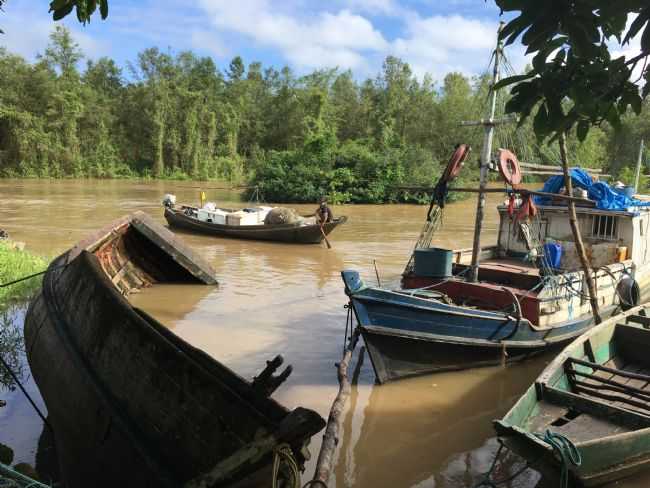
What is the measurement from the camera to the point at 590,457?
426 centimetres

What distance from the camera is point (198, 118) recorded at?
5434 centimetres

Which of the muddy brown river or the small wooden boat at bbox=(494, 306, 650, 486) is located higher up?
the small wooden boat at bbox=(494, 306, 650, 486)

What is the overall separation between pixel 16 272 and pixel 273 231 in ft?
29.8

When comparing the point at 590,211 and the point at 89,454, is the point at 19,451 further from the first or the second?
the point at 590,211

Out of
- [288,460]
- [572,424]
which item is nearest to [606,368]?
[572,424]

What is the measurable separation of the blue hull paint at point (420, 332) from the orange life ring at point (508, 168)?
6.91 ft

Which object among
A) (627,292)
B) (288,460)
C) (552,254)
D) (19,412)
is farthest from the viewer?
(552,254)

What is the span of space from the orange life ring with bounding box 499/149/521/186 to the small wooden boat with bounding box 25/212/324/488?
5735 mm

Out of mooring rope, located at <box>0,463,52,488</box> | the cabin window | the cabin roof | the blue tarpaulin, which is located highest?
the blue tarpaulin

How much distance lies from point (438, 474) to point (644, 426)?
75.7 inches

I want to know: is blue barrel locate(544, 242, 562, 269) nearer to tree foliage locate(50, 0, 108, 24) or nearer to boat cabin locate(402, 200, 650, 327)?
boat cabin locate(402, 200, 650, 327)

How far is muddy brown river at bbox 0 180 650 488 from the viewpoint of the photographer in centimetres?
572

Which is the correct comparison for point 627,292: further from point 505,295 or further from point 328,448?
point 328,448

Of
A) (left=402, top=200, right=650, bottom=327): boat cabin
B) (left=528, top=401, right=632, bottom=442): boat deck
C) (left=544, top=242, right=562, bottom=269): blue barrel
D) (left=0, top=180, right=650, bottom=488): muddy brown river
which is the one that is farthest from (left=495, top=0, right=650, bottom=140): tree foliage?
(left=544, top=242, right=562, bottom=269): blue barrel
